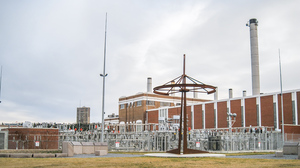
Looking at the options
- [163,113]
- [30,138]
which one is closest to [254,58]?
[163,113]

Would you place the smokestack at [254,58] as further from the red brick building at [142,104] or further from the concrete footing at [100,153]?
the concrete footing at [100,153]

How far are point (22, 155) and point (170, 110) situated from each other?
63.8 meters

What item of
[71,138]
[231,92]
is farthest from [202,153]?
[231,92]

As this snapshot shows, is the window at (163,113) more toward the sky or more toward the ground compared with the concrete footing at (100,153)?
more toward the sky

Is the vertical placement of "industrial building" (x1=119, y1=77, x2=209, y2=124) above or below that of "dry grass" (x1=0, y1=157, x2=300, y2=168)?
above

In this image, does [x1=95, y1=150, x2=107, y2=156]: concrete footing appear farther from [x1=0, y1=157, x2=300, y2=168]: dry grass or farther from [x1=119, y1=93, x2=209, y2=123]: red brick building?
[x1=119, y1=93, x2=209, y2=123]: red brick building

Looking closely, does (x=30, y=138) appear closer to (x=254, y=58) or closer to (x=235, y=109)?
(x=235, y=109)

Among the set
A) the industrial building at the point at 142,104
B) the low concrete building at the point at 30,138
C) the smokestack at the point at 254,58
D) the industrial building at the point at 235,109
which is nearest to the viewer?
the low concrete building at the point at 30,138

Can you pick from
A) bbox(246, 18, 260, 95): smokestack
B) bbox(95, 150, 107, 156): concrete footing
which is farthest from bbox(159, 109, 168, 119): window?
bbox(95, 150, 107, 156): concrete footing

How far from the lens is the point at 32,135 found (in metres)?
42.8

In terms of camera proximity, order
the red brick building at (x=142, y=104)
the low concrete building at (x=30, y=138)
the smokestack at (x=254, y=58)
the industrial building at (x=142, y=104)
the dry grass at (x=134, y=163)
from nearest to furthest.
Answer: the dry grass at (x=134, y=163) → the low concrete building at (x=30, y=138) → the smokestack at (x=254, y=58) → the red brick building at (x=142, y=104) → the industrial building at (x=142, y=104)

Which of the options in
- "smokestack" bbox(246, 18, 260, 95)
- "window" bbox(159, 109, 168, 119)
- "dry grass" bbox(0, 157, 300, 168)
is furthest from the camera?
"window" bbox(159, 109, 168, 119)

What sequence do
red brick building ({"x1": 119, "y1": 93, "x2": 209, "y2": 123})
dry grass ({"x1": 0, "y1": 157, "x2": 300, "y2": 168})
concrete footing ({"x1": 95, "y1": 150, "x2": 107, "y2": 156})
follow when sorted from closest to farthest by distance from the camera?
dry grass ({"x1": 0, "y1": 157, "x2": 300, "y2": 168}) → concrete footing ({"x1": 95, "y1": 150, "x2": 107, "y2": 156}) → red brick building ({"x1": 119, "y1": 93, "x2": 209, "y2": 123})

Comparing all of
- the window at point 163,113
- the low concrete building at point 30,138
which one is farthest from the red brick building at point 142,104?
the low concrete building at point 30,138
